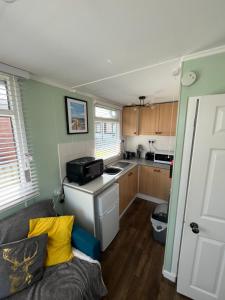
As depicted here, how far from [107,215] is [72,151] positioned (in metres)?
1.10

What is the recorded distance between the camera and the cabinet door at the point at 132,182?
278 centimetres

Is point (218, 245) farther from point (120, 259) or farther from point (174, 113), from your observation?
point (174, 113)

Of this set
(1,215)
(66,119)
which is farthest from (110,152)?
(1,215)

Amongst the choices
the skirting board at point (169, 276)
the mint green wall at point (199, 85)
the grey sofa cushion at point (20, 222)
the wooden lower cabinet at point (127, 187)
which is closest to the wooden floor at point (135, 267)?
the skirting board at point (169, 276)

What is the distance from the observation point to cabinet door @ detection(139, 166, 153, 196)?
301 cm

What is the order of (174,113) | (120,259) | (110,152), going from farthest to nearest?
(110,152), (174,113), (120,259)

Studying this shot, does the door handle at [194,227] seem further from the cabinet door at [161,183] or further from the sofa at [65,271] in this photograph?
the cabinet door at [161,183]

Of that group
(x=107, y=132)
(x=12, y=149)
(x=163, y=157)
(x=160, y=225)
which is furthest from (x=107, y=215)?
(x=163, y=157)

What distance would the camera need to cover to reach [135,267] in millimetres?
1669

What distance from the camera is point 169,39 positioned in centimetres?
94

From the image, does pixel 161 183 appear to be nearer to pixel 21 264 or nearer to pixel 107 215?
pixel 107 215

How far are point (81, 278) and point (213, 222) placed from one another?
121 centimetres

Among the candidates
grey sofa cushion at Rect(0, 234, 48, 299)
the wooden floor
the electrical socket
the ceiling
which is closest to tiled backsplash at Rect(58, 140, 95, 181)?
the electrical socket

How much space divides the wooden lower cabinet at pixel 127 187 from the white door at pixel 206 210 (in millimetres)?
1300
